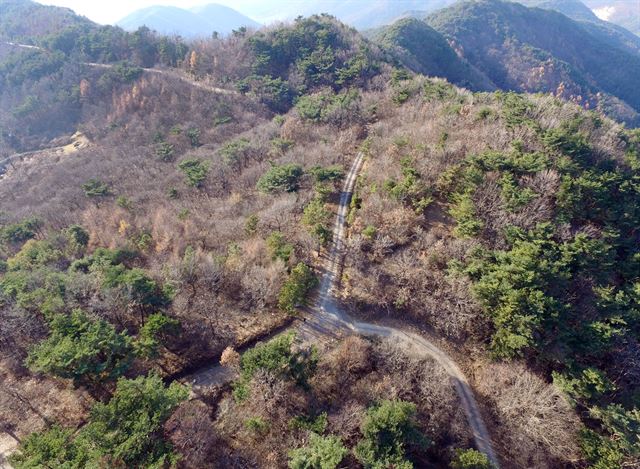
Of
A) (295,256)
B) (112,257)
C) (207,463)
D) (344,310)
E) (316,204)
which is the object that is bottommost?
(207,463)

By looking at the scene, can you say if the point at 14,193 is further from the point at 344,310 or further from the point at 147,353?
the point at 344,310

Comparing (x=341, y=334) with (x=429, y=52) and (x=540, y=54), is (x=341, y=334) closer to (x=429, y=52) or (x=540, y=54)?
(x=429, y=52)

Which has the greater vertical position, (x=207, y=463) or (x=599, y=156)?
(x=599, y=156)

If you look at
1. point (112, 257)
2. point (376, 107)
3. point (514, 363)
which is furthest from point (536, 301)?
point (376, 107)

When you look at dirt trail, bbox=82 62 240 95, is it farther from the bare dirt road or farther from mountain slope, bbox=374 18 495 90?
the bare dirt road

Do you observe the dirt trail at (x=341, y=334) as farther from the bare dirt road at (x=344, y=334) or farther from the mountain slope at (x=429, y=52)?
the mountain slope at (x=429, y=52)

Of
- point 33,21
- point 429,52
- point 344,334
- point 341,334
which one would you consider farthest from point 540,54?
point 33,21

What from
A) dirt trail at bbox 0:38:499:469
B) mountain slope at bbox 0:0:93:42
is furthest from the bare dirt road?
mountain slope at bbox 0:0:93:42
